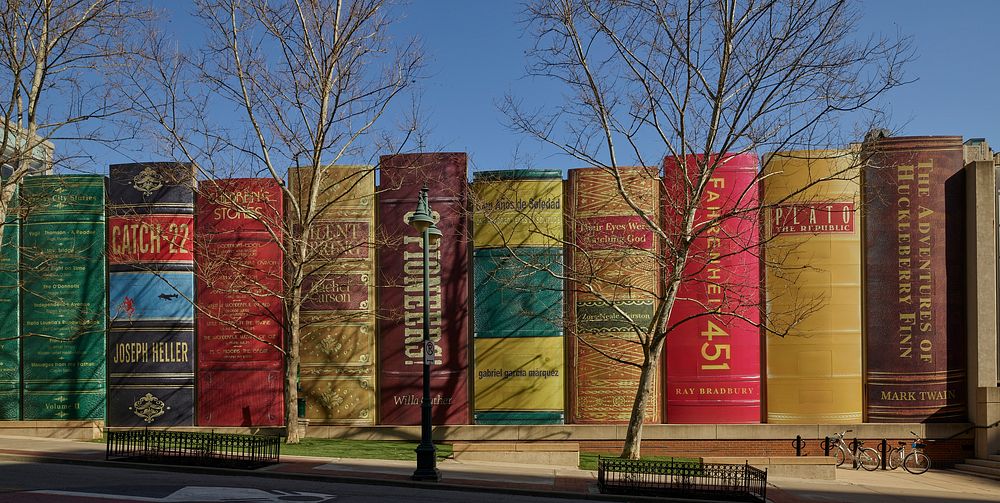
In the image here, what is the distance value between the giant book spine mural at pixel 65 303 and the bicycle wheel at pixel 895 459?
23405 mm

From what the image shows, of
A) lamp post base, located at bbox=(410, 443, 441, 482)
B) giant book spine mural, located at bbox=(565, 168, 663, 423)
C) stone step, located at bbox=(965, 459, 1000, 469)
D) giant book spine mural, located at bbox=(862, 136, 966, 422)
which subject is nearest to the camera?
lamp post base, located at bbox=(410, 443, 441, 482)

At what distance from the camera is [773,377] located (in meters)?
21.8

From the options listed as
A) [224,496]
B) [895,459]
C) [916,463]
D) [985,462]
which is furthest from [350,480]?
[985,462]

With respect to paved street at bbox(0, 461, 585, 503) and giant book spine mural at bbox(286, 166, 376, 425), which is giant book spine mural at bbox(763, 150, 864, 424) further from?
giant book spine mural at bbox(286, 166, 376, 425)

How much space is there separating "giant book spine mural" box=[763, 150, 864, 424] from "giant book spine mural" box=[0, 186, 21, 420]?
22827mm

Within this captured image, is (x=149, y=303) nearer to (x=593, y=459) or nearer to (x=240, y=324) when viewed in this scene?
(x=240, y=324)

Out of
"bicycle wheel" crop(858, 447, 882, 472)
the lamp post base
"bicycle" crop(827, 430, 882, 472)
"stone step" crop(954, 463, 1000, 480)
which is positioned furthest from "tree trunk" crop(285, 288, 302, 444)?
"stone step" crop(954, 463, 1000, 480)

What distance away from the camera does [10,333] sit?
22.6 meters

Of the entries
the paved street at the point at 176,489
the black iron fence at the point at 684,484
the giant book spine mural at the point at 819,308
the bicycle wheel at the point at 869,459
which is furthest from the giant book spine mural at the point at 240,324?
the bicycle wheel at the point at 869,459

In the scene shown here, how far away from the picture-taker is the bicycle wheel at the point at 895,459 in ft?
68.3

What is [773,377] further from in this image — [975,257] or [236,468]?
[236,468]

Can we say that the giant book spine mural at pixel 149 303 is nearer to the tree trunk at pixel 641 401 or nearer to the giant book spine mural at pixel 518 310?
the giant book spine mural at pixel 518 310

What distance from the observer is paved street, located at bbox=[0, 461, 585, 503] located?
1245 centimetres

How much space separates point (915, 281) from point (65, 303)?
84.0 feet
